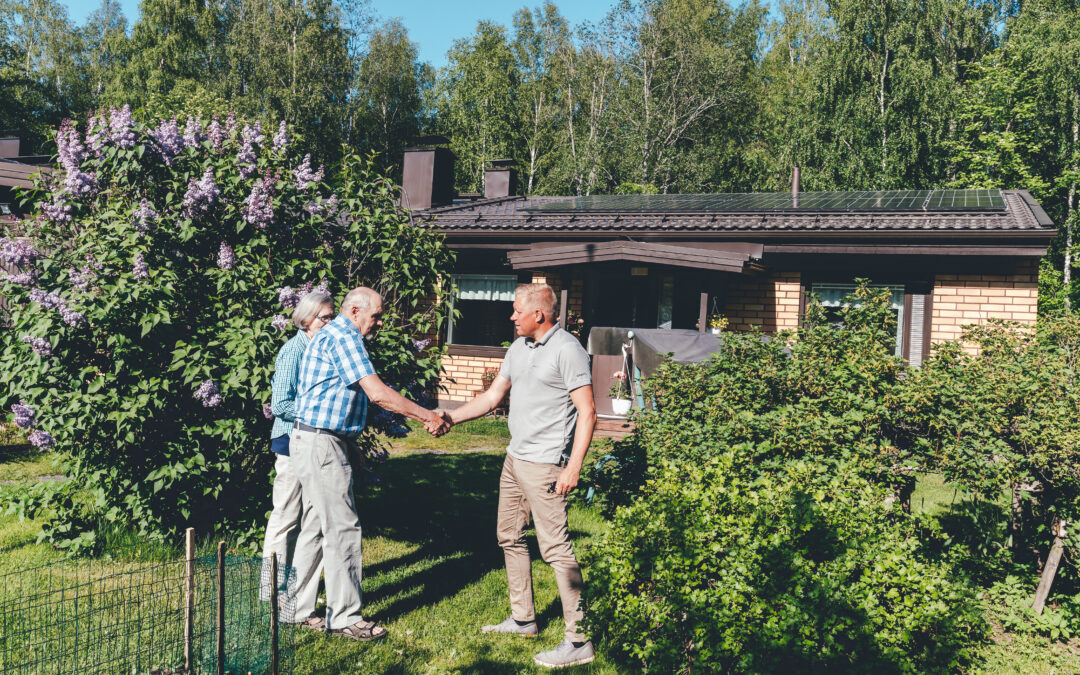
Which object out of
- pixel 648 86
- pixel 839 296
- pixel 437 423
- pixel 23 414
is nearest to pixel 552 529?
pixel 437 423

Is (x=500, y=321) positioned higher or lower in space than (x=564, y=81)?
lower

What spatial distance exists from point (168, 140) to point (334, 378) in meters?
2.29

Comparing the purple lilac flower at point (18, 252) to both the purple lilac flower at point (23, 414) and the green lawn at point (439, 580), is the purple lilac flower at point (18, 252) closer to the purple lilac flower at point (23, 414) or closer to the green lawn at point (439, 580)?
the purple lilac flower at point (23, 414)

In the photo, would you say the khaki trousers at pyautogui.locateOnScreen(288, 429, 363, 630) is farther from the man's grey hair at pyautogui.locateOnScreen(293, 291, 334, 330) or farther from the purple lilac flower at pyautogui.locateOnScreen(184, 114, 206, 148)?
the purple lilac flower at pyautogui.locateOnScreen(184, 114, 206, 148)

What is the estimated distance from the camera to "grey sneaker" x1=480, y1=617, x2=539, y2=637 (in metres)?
4.16

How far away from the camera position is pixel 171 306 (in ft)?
15.8

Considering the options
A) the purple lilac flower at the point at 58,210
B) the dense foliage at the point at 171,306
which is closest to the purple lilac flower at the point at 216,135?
the dense foliage at the point at 171,306

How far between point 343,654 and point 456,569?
147 cm

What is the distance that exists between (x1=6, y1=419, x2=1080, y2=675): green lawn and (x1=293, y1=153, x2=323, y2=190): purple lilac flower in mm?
2633

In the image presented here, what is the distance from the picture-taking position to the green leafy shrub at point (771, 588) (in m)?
3.20

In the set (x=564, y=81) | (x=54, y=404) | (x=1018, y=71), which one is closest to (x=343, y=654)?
(x=54, y=404)

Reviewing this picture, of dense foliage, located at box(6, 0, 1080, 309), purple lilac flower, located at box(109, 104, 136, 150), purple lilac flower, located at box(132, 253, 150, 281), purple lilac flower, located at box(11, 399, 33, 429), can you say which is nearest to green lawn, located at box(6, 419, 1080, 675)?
purple lilac flower, located at box(11, 399, 33, 429)

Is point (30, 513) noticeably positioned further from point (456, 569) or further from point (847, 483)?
point (847, 483)

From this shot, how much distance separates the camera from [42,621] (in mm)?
3836
